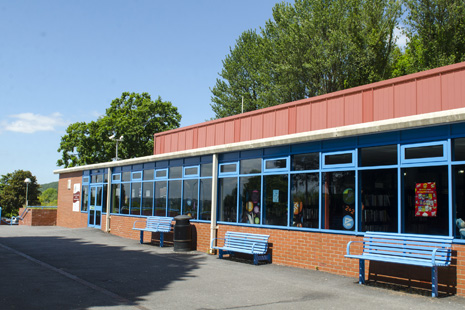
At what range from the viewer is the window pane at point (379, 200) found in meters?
10.0

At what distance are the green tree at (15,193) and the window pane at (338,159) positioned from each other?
70502mm

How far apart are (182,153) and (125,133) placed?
3184 cm

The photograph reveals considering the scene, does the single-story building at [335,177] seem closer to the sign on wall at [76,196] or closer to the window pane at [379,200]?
the window pane at [379,200]

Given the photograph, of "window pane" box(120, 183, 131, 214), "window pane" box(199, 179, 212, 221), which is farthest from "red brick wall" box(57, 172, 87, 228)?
"window pane" box(199, 179, 212, 221)

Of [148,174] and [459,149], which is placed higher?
[459,149]

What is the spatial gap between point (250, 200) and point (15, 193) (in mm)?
70660

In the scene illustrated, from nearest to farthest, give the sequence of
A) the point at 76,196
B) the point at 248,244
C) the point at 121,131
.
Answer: the point at 248,244
the point at 76,196
the point at 121,131

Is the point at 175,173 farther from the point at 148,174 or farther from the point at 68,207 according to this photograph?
the point at 68,207

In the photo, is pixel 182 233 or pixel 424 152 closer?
pixel 424 152

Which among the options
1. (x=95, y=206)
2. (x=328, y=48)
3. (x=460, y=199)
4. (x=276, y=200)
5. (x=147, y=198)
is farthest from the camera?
(x=328, y=48)

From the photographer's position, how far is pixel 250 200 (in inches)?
544

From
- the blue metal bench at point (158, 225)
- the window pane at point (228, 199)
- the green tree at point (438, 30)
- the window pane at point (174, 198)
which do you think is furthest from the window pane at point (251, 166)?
the green tree at point (438, 30)

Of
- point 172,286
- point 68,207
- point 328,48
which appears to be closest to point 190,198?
point 172,286

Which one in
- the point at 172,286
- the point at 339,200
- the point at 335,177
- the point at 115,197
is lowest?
the point at 172,286
